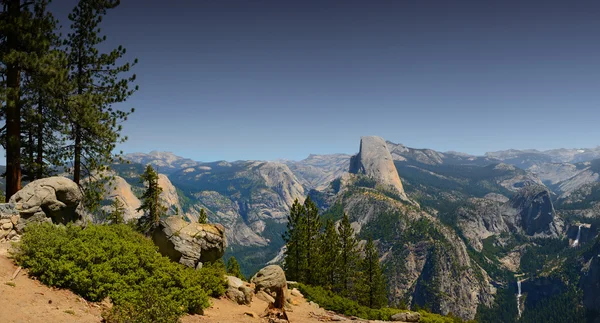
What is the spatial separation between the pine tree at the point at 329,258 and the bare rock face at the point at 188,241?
105 feet

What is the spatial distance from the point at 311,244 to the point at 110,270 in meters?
48.5

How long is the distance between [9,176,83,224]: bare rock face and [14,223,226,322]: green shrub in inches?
97.1

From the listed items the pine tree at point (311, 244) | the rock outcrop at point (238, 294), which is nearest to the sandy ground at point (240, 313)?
the rock outcrop at point (238, 294)

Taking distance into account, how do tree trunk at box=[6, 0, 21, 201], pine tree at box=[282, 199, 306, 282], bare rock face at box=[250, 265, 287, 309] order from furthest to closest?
pine tree at box=[282, 199, 306, 282], bare rock face at box=[250, 265, 287, 309], tree trunk at box=[6, 0, 21, 201]

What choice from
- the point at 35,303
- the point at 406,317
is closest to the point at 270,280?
the point at 406,317

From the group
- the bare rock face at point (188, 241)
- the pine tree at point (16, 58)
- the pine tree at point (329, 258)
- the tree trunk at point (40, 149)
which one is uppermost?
the pine tree at point (16, 58)

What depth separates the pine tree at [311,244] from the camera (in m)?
59.1

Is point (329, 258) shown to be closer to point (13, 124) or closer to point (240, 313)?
point (240, 313)

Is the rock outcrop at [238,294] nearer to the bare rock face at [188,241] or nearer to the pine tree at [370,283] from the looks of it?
the bare rock face at [188,241]

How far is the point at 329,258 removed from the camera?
62375mm

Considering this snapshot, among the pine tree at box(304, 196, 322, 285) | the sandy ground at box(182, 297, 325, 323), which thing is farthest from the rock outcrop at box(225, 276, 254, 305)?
the pine tree at box(304, 196, 322, 285)

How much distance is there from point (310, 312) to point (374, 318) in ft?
26.4

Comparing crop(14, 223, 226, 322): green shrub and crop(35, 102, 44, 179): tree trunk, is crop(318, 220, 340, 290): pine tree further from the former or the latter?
crop(35, 102, 44, 179): tree trunk

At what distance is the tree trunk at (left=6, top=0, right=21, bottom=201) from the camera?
22438mm
